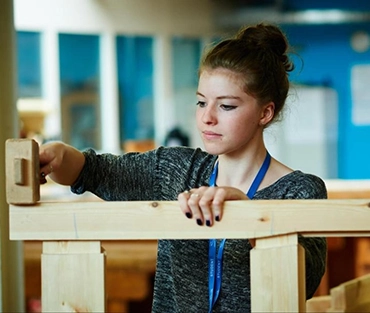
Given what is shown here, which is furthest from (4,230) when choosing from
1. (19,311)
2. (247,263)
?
(247,263)

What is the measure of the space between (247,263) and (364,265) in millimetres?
3466

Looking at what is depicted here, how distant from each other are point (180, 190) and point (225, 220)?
52 centimetres

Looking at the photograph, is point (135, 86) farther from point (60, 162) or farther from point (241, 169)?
point (60, 162)

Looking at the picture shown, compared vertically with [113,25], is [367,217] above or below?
below

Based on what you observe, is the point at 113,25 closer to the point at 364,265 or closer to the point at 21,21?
the point at 21,21

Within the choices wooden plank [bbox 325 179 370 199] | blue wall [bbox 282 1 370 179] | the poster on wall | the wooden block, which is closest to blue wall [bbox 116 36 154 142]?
blue wall [bbox 282 1 370 179]

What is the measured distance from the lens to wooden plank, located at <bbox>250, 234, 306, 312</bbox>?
111 centimetres

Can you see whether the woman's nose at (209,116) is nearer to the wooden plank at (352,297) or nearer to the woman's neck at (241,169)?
the woman's neck at (241,169)

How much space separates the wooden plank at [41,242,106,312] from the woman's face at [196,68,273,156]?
40 cm

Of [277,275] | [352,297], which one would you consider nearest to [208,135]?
[277,275]

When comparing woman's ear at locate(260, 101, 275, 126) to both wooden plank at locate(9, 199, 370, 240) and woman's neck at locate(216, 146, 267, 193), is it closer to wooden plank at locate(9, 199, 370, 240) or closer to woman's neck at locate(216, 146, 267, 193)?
woman's neck at locate(216, 146, 267, 193)

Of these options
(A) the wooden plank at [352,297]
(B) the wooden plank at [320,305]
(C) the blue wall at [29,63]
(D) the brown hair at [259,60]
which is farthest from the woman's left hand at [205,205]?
(C) the blue wall at [29,63]

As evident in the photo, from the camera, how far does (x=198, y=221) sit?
1106 millimetres

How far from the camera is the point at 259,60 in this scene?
1.58m
